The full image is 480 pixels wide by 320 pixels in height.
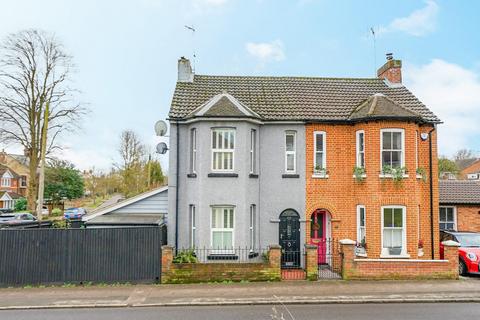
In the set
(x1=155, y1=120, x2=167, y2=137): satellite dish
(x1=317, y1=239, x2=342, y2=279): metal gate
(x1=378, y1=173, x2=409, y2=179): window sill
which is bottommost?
(x1=317, y1=239, x2=342, y2=279): metal gate

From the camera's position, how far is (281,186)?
15992 mm

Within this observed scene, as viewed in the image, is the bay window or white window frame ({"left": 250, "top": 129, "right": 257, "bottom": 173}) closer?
the bay window

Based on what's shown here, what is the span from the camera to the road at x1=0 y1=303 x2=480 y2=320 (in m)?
9.23

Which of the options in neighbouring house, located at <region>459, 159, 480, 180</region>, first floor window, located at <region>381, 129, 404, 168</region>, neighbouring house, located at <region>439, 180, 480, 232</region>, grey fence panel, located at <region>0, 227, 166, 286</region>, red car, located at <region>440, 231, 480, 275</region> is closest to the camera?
grey fence panel, located at <region>0, 227, 166, 286</region>

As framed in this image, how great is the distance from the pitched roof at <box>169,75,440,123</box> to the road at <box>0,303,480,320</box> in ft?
27.1

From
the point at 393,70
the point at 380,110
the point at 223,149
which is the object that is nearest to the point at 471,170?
the point at 393,70

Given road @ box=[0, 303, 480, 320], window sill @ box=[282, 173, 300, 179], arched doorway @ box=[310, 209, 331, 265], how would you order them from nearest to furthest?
road @ box=[0, 303, 480, 320]
window sill @ box=[282, 173, 300, 179]
arched doorway @ box=[310, 209, 331, 265]

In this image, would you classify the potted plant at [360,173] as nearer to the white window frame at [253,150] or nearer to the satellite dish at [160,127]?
the white window frame at [253,150]

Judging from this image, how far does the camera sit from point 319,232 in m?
16.5

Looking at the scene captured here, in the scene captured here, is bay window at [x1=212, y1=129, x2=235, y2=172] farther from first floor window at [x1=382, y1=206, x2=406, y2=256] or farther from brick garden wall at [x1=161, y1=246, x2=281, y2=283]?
first floor window at [x1=382, y1=206, x2=406, y2=256]

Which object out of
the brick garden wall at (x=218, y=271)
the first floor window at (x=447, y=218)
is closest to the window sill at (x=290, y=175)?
the brick garden wall at (x=218, y=271)

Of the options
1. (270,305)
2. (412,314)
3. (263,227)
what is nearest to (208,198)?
(263,227)

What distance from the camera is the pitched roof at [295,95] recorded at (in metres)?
16.3

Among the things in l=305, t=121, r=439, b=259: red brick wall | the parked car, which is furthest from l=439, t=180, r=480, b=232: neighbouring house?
the parked car
